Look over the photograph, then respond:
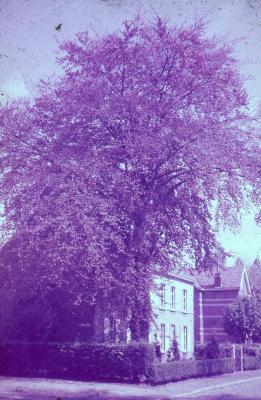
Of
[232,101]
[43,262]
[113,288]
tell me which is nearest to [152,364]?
[113,288]

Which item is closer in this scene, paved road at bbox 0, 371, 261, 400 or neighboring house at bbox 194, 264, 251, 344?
paved road at bbox 0, 371, 261, 400

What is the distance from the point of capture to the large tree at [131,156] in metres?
18.6

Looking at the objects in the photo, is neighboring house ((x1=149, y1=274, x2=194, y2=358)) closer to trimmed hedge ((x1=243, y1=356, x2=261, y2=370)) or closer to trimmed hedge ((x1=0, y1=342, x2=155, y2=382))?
trimmed hedge ((x1=243, y1=356, x2=261, y2=370))

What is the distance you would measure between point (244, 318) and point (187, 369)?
22.2 metres

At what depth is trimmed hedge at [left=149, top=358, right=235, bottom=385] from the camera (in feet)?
64.1

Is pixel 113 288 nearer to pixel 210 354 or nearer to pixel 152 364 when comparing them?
pixel 152 364

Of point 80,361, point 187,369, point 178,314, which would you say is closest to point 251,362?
point 178,314

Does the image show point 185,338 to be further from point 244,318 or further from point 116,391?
point 116,391

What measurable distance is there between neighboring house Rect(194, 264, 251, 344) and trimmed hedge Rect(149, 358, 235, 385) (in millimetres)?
22027

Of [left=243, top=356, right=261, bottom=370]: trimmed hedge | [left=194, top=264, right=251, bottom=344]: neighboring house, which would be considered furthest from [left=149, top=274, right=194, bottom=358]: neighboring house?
[left=243, top=356, right=261, bottom=370]: trimmed hedge

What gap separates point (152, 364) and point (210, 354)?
880cm

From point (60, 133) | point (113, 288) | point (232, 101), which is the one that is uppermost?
point (232, 101)

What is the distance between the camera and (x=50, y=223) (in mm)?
17078

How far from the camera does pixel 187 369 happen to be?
22.2m
